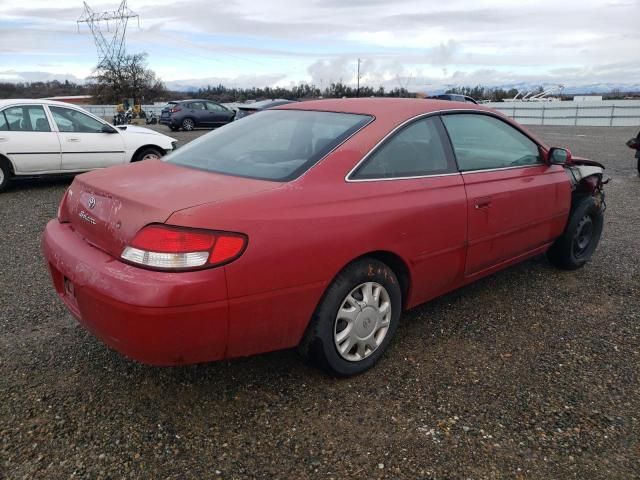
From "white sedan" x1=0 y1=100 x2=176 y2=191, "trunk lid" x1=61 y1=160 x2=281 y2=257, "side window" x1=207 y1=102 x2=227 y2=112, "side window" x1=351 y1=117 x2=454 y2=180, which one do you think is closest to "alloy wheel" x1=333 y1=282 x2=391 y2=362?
"side window" x1=351 y1=117 x2=454 y2=180

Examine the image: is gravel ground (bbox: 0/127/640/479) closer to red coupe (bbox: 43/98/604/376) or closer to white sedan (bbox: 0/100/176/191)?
red coupe (bbox: 43/98/604/376)

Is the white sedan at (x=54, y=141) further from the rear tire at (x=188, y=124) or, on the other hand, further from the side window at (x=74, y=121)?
the rear tire at (x=188, y=124)

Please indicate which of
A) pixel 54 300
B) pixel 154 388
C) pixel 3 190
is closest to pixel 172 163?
pixel 154 388

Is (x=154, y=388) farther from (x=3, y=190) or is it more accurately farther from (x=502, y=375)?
(x=3, y=190)

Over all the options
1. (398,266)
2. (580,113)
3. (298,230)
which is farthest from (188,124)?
(298,230)

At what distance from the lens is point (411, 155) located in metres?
3.19

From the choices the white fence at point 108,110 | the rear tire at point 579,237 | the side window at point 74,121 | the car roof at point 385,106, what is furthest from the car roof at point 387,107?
the white fence at point 108,110

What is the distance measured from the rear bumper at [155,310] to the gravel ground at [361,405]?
1.44 feet

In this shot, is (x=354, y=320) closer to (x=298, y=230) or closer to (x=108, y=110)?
(x=298, y=230)

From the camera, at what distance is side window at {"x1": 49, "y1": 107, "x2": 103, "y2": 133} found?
336 inches

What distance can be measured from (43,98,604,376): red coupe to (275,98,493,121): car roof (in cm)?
2

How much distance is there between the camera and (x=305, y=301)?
2576mm

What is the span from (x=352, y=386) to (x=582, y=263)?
2.89 meters

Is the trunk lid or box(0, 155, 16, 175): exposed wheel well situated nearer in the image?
the trunk lid
